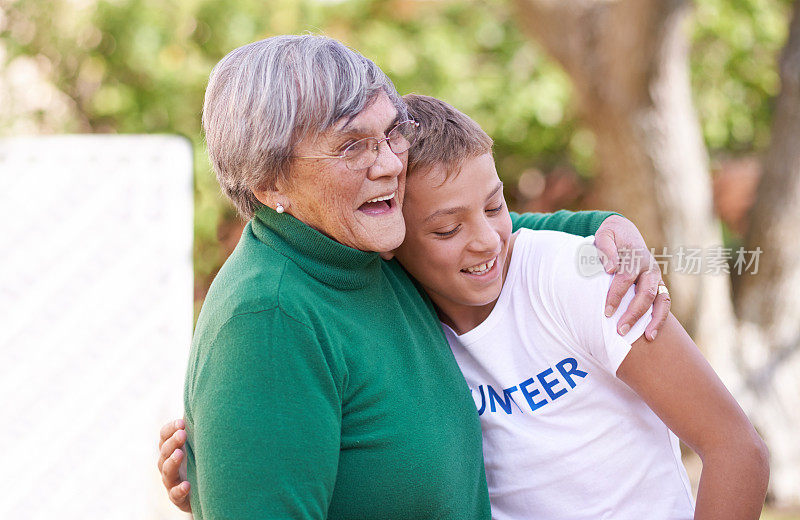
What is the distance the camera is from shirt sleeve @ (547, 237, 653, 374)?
173 centimetres

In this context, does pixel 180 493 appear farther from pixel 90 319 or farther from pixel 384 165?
pixel 90 319

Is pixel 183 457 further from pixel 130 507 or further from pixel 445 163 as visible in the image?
pixel 130 507

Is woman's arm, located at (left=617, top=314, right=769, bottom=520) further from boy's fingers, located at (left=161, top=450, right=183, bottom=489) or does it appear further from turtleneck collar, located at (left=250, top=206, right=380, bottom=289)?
boy's fingers, located at (left=161, top=450, right=183, bottom=489)

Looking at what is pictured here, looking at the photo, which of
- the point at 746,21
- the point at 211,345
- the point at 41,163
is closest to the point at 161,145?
the point at 41,163

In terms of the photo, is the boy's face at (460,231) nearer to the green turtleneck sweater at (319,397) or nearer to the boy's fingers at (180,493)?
the green turtleneck sweater at (319,397)

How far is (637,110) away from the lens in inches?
181

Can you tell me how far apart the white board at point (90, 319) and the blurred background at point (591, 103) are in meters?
0.12

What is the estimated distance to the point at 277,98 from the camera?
1.52m

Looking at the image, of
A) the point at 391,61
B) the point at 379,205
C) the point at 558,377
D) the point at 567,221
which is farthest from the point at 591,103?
the point at 379,205

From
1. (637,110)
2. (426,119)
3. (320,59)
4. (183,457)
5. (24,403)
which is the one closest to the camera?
(320,59)

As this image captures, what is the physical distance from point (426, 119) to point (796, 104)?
12.0ft

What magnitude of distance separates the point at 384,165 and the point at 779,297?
4.02 meters

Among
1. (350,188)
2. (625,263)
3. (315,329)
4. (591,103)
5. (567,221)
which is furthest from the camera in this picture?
(591,103)

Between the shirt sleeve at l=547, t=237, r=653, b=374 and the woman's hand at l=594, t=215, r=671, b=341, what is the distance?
14mm
